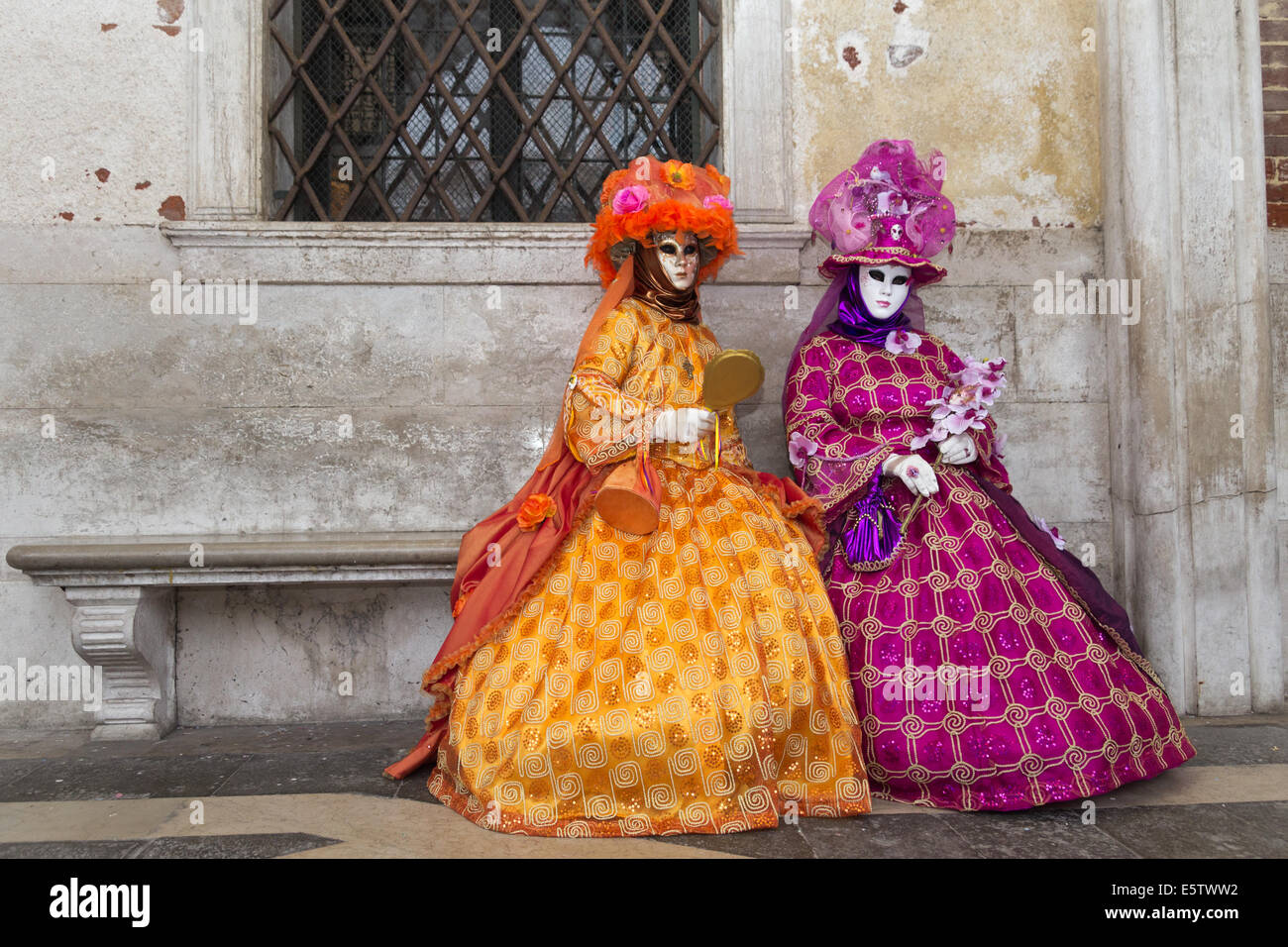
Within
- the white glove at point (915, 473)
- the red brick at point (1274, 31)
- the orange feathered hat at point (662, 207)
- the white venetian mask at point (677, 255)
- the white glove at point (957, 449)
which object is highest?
the red brick at point (1274, 31)

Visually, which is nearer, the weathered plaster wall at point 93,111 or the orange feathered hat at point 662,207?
the orange feathered hat at point 662,207

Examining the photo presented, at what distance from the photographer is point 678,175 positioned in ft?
10.3

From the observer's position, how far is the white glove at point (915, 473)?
2961 mm

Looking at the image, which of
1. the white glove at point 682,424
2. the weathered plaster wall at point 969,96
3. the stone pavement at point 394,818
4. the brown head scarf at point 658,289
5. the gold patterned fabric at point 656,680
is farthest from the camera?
the weathered plaster wall at point 969,96

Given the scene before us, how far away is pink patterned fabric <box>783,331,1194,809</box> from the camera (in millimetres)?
2613

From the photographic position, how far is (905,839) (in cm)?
244

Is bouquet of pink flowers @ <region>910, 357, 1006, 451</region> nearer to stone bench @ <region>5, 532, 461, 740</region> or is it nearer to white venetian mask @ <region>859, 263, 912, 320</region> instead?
white venetian mask @ <region>859, 263, 912, 320</region>

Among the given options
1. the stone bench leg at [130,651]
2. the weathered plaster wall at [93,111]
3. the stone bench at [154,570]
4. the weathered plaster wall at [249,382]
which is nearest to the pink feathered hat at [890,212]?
the weathered plaster wall at [249,382]

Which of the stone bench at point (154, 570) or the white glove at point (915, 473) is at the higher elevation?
the white glove at point (915, 473)

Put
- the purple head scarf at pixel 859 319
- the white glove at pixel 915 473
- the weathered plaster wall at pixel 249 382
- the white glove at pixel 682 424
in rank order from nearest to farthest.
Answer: the white glove at pixel 682 424, the white glove at pixel 915 473, the purple head scarf at pixel 859 319, the weathered plaster wall at pixel 249 382

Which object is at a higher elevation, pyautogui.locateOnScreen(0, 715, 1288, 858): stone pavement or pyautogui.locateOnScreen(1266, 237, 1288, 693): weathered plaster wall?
pyautogui.locateOnScreen(1266, 237, 1288, 693): weathered plaster wall

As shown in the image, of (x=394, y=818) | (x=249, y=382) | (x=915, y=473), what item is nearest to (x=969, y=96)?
(x=915, y=473)

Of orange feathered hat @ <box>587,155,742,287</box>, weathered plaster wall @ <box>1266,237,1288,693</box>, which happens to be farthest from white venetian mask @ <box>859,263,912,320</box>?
weathered plaster wall @ <box>1266,237,1288,693</box>

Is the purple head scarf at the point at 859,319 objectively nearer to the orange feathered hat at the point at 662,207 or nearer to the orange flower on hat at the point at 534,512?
the orange feathered hat at the point at 662,207
